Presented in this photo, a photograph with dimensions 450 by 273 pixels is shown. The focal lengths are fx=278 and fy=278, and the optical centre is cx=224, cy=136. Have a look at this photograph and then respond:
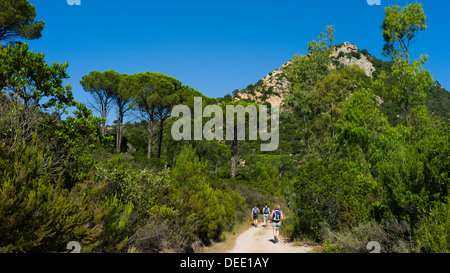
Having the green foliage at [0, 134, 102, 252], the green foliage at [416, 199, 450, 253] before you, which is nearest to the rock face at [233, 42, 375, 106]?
the green foliage at [416, 199, 450, 253]

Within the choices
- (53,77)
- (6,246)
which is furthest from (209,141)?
(6,246)

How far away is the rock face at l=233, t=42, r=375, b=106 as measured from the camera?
8294 cm

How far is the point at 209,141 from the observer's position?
109ft

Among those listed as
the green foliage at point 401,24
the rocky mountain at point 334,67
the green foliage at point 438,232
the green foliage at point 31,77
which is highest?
the rocky mountain at point 334,67

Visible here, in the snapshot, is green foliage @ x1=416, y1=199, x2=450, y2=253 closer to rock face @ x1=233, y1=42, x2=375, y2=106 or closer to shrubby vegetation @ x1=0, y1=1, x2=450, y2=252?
shrubby vegetation @ x1=0, y1=1, x2=450, y2=252

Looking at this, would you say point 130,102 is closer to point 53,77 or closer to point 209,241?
point 209,241

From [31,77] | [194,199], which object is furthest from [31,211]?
[194,199]

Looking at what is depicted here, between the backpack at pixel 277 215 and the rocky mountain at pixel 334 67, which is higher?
the rocky mountain at pixel 334 67

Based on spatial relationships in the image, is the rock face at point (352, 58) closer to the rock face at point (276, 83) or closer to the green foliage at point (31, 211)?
the rock face at point (276, 83)

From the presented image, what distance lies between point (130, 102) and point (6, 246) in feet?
83.1

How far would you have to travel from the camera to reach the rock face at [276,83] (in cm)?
8294

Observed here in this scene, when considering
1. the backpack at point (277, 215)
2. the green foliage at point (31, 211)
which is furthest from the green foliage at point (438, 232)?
the green foliage at point (31, 211)

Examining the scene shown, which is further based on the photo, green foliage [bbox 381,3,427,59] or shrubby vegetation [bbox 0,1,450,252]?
green foliage [bbox 381,3,427,59]

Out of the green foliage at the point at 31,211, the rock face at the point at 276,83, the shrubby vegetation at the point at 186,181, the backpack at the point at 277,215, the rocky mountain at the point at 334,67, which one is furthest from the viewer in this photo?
the rock face at the point at 276,83
